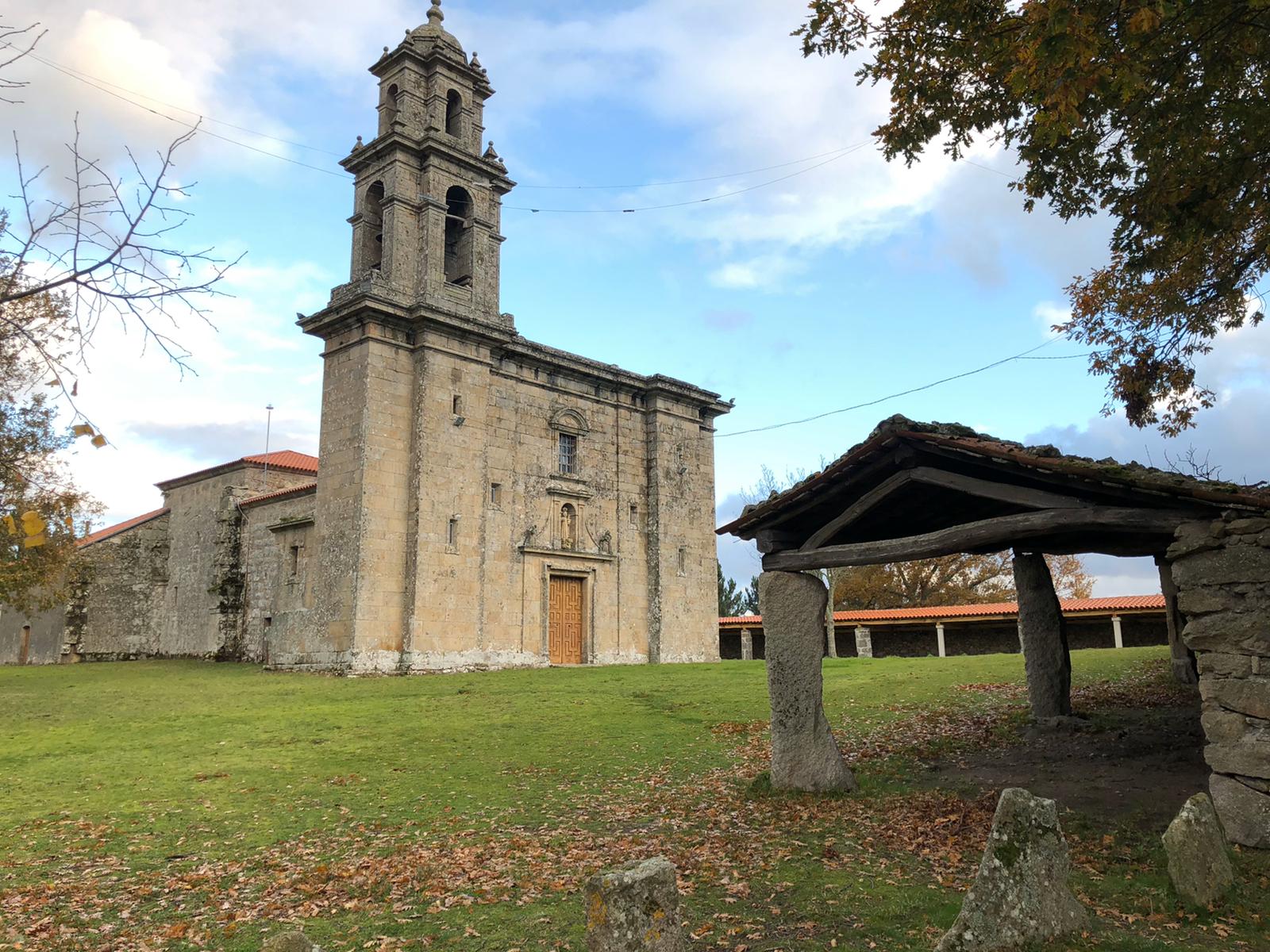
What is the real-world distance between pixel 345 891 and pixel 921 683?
13.4 m

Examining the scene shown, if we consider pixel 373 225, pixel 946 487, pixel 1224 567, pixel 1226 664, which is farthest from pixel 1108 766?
pixel 373 225

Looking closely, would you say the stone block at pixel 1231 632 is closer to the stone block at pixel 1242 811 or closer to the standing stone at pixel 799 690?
the stone block at pixel 1242 811

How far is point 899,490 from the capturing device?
347 inches

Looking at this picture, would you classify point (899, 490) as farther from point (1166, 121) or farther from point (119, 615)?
point (119, 615)

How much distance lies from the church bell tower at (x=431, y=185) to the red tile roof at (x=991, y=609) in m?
13.9

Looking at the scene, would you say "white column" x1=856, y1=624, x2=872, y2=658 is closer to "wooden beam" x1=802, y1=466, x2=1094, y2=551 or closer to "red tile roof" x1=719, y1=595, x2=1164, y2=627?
"red tile roof" x1=719, y1=595, x2=1164, y2=627

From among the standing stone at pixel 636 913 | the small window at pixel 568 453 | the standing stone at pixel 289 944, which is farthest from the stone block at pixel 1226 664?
the small window at pixel 568 453

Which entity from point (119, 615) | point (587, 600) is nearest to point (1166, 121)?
point (587, 600)

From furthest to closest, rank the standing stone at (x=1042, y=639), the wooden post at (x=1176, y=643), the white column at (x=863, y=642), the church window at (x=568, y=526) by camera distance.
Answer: the white column at (x=863, y=642)
the church window at (x=568, y=526)
the wooden post at (x=1176, y=643)
the standing stone at (x=1042, y=639)

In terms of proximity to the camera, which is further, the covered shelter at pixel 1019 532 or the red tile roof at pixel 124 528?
the red tile roof at pixel 124 528

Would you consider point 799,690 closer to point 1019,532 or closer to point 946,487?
point 946,487

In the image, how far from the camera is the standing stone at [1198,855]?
549 centimetres

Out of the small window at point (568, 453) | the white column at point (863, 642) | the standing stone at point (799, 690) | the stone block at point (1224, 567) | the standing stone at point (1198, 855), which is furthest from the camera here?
the white column at point (863, 642)

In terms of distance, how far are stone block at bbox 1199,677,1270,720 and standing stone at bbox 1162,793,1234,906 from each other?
1.20 meters
